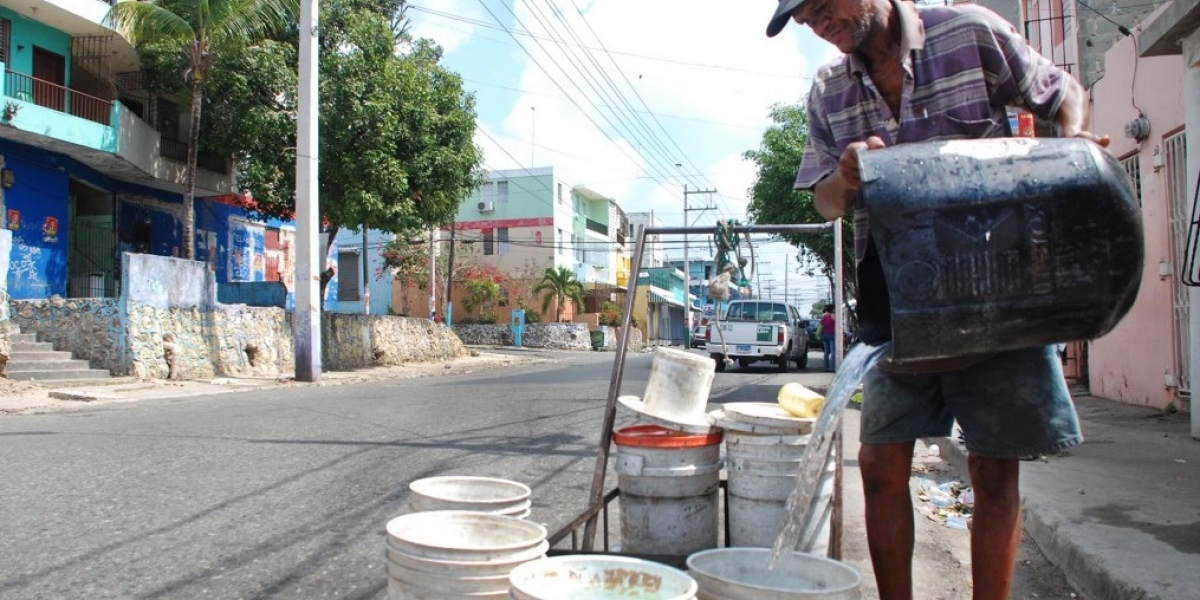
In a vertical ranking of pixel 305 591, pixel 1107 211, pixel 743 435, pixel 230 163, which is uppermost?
pixel 230 163

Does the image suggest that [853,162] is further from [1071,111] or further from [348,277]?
[348,277]

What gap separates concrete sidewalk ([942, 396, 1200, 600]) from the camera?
10.5 ft

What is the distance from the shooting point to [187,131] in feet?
68.8

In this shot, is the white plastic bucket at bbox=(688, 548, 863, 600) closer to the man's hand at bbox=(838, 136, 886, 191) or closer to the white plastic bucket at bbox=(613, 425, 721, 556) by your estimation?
the white plastic bucket at bbox=(613, 425, 721, 556)

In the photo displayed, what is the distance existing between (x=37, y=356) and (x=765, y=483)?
48.1ft

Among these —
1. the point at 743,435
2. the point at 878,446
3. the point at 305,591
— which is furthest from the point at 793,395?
the point at 305,591

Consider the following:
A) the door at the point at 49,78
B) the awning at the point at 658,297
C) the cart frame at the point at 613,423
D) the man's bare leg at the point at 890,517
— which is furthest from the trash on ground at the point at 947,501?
the awning at the point at 658,297

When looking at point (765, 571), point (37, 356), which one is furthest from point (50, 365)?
point (765, 571)

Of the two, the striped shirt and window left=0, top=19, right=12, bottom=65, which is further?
window left=0, top=19, right=12, bottom=65

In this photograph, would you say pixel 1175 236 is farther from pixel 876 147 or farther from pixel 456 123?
pixel 456 123

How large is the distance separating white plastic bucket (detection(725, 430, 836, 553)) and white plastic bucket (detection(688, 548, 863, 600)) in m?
Answer: 0.62

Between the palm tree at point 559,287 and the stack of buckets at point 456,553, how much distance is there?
39.1 meters

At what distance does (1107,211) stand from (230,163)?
22.8 metres

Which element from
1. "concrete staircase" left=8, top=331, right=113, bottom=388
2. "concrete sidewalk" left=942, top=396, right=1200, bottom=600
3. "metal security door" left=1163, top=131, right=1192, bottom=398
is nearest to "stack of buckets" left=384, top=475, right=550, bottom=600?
"concrete sidewalk" left=942, top=396, right=1200, bottom=600
